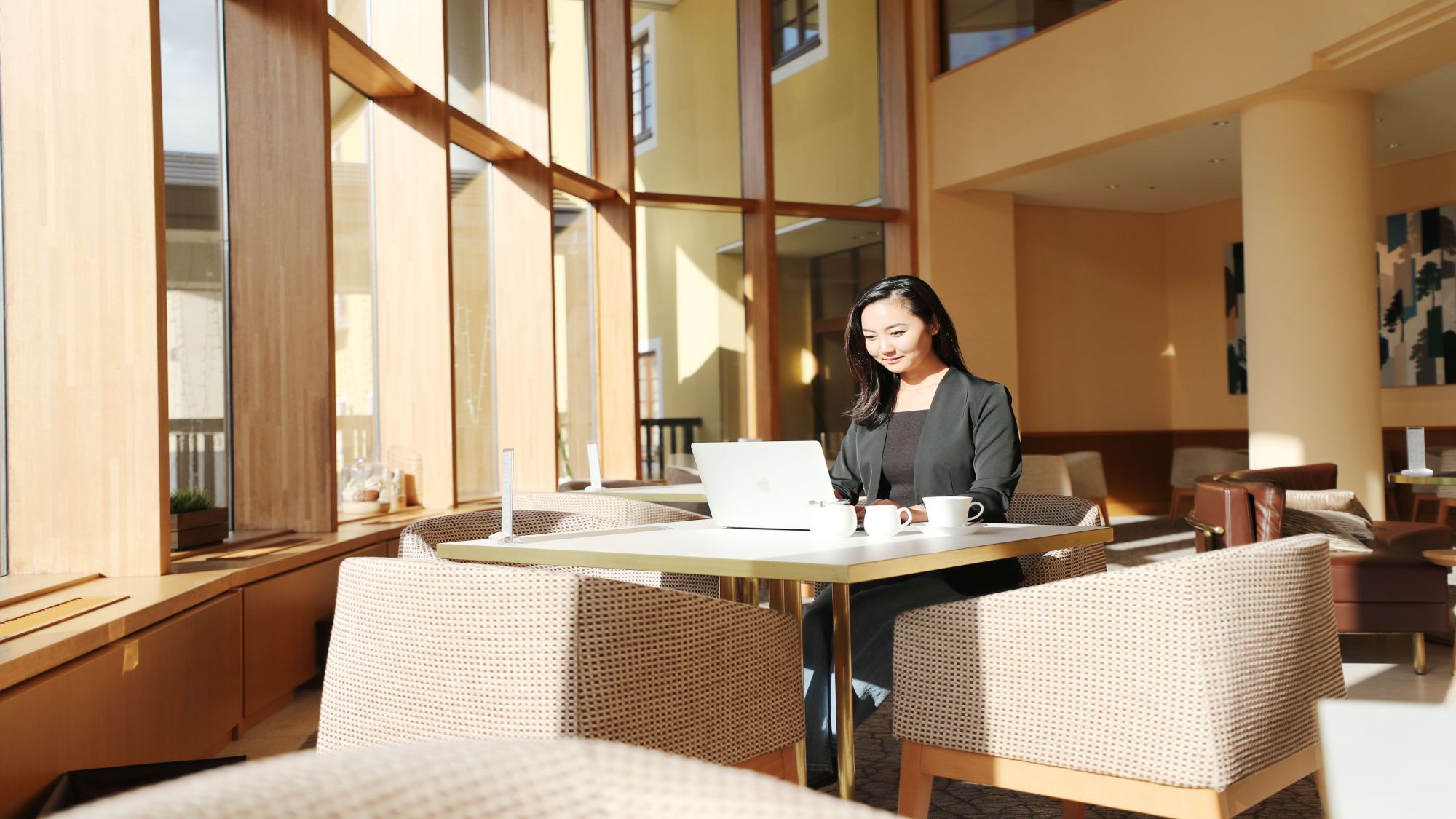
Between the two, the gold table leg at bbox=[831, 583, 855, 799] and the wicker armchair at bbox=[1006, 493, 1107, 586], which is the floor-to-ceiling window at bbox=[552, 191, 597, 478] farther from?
the gold table leg at bbox=[831, 583, 855, 799]

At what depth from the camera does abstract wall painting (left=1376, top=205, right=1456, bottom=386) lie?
8.69m

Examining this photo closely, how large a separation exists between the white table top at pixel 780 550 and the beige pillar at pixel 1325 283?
4.93 metres

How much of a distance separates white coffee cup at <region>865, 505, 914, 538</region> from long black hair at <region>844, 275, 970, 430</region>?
2.42 ft

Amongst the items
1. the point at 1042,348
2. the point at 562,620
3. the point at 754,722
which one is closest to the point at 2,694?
the point at 562,620

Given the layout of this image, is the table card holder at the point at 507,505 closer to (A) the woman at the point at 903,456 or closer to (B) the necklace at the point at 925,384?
Result: (A) the woman at the point at 903,456

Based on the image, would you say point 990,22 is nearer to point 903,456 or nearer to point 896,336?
point 896,336

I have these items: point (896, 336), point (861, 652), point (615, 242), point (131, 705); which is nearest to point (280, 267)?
point (131, 705)

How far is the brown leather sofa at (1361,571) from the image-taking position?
4.11 meters

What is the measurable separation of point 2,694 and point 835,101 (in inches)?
313

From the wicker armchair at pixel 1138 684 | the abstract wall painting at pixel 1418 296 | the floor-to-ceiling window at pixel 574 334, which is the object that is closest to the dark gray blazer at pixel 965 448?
the wicker armchair at pixel 1138 684

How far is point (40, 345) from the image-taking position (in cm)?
273

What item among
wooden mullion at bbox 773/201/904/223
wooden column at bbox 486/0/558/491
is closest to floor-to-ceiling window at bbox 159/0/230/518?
wooden column at bbox 486/0/558/491

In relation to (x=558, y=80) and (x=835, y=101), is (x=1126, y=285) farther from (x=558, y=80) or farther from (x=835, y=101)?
(x=558, y=80)

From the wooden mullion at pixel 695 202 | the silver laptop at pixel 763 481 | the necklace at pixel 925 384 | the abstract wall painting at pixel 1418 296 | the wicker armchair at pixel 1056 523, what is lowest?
the wicker armchair at pixel 1056 523
